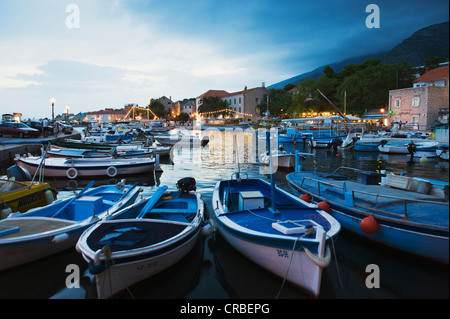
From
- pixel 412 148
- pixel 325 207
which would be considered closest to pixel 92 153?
pixel 325 207

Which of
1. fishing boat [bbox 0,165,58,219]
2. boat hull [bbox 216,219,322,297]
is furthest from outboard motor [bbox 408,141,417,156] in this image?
fishing boat [bbox 0,165,58,219]

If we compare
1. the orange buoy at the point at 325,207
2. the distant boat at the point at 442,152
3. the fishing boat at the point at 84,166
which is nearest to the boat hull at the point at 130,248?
the orange buoy at the point at 325,207

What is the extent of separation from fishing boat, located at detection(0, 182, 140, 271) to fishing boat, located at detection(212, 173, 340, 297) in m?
3.58

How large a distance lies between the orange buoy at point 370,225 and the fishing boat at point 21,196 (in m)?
9.93

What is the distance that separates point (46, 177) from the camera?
1689 centimetres

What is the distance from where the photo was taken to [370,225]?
258 inches

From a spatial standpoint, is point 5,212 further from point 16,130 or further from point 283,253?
point 16,130

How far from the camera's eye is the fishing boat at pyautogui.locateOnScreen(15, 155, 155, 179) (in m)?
16.5

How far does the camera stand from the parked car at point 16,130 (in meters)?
27.8

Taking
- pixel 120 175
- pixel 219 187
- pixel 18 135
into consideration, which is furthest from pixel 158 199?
pixel 18 135

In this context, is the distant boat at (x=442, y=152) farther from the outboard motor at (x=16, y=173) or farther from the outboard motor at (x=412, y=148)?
the outboard motor at (x=16, y=173)

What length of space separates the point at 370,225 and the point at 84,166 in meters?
16.1

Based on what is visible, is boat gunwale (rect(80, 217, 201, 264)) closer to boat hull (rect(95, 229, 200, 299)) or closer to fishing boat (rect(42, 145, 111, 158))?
boat hull (rect(95, 229, 200, 299))

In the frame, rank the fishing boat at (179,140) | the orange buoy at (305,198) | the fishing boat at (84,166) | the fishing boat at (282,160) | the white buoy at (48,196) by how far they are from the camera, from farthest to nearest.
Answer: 1. the fishing boat at (179,140)
2. the fishing boat at (282,160)
3. the fishing boat at (84,166)
4. the white buoy at (48,196)
5. the orange buoy at (305,198)
